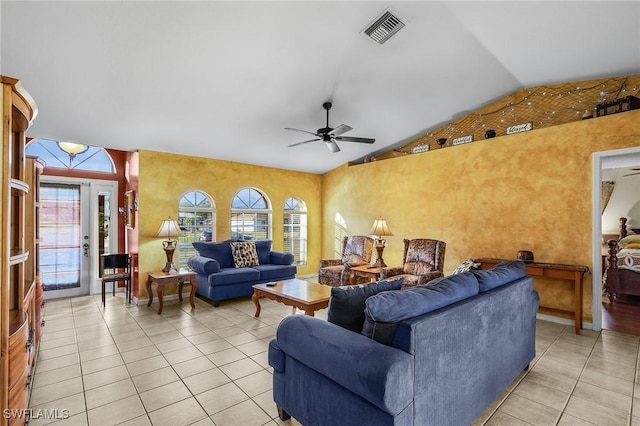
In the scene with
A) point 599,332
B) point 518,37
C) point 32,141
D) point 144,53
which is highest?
point 518,37

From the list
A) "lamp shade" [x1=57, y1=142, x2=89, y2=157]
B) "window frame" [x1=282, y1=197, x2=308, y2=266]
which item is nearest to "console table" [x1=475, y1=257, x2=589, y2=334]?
"window frame" [x1=282, y1=197, x2=308, y2=266]

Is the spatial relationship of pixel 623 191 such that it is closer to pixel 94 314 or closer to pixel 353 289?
pixel 353 289

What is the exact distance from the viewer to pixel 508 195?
183 inches

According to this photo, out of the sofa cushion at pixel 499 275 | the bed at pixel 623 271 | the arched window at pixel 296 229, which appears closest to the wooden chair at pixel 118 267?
the arched window at pixel 296 229

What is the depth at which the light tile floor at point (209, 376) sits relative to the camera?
221 centimetres

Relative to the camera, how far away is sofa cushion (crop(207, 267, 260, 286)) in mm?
4848

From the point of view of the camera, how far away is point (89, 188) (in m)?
5.74

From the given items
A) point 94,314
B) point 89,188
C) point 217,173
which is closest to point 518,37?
point 217,173

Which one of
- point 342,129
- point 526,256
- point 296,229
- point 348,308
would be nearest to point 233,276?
point 296,229

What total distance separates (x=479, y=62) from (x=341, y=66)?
5.97 feet

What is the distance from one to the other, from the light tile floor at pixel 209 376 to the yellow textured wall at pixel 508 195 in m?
1.09

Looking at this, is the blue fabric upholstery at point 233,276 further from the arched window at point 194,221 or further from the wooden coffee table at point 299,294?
the arched window at point 194,221

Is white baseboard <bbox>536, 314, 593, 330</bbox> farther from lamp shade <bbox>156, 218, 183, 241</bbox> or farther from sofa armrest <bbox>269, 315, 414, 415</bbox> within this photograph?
lamp shade <bbox>156, 218, 183, 241</bbox>

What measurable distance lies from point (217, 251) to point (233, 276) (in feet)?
2.19
